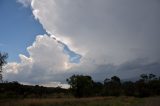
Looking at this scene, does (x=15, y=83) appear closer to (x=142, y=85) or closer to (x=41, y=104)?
(x=142, y=85)

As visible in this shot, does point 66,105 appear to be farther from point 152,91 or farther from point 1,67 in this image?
point 152,91

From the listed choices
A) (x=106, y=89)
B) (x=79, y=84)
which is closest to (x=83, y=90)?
(x=79, y=84)

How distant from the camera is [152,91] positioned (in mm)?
109562

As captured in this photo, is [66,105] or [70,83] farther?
[70,83]

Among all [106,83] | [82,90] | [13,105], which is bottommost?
[13,105]

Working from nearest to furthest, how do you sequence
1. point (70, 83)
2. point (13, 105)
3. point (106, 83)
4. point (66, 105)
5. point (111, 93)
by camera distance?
point (13, 105)
point (66, 105)
point (70, 83)
point (111, 93)
point (106, 83)

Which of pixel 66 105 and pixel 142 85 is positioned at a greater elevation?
pixel 142 85

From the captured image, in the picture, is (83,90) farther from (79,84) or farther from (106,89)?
(106,89)

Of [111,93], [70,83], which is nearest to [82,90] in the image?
[70,83]

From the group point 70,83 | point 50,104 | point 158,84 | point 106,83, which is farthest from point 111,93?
point 50,104

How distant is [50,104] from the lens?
39.5 metres

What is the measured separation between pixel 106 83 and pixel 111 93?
3653 cm

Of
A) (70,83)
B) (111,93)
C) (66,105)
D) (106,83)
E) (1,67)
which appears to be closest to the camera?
(66,105)

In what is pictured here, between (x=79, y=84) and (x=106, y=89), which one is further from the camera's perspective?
(x=106, y=89)
